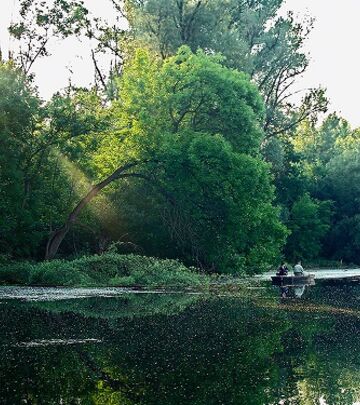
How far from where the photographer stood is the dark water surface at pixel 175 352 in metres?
14.2

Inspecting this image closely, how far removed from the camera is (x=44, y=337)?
68.6 ft

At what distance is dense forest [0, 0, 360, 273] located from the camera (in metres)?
47.1

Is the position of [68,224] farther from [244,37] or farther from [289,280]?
[244,37]

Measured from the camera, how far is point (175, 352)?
18.8 m

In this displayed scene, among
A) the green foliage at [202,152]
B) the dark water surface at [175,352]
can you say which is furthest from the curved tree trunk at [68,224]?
the dark water surface at [175,352]

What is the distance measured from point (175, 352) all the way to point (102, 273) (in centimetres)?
2431

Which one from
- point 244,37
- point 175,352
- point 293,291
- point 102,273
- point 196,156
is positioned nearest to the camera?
point 175,352

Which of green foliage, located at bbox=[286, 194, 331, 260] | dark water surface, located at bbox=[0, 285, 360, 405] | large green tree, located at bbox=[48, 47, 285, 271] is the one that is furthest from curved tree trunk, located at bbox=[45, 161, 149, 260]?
green foliage, located at bbox=[286, 194, 331, 260]

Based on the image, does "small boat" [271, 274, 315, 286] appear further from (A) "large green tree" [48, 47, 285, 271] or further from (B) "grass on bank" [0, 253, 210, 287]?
(B) "grass on bank" [0, 253, 210, 287]

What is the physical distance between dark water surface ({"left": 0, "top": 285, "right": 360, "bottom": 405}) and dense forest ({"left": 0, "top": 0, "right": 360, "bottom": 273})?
16.2 meters

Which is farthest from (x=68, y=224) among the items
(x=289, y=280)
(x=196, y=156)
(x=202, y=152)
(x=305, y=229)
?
(x=305, y=229)

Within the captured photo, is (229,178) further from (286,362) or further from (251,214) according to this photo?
(286,362)

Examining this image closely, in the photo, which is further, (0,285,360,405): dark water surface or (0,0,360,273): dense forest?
(0,0,360,273): dense forest

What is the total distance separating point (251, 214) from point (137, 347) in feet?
107
